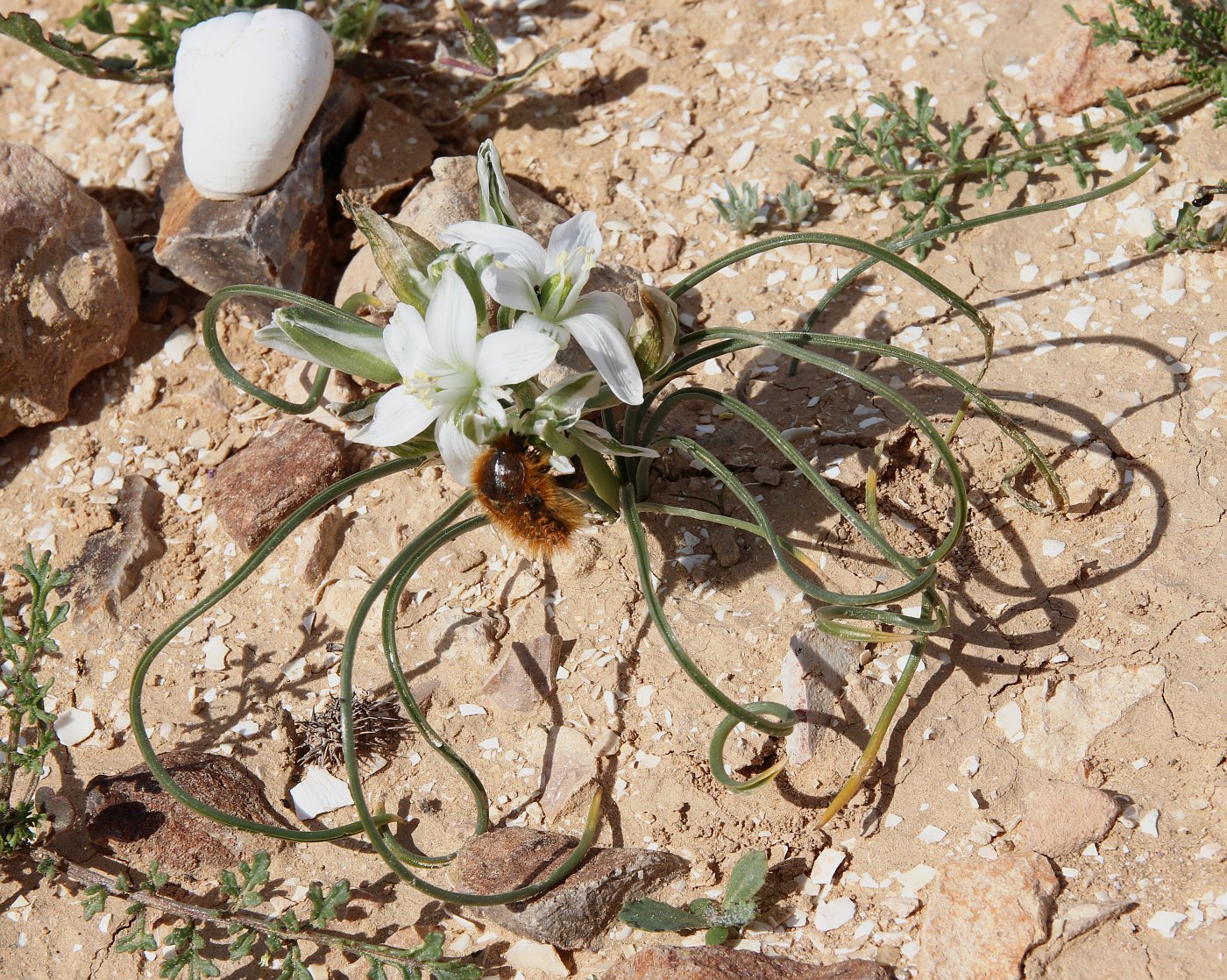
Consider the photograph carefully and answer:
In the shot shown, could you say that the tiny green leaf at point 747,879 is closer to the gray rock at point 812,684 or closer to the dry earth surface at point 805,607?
the dry earth surface at point 805,607

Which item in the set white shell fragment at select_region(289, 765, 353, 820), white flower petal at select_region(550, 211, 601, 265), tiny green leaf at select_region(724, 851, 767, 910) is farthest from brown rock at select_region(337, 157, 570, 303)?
tiny green leaf at select_region(724, 851, 767, 910)

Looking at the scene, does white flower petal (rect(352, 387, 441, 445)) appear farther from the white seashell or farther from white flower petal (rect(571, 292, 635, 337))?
the white seashell

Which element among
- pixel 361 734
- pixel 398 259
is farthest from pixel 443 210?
pixel 361 734

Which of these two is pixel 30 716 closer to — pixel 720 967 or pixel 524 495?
pixel 524 495

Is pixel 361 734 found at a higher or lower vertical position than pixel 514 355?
lower

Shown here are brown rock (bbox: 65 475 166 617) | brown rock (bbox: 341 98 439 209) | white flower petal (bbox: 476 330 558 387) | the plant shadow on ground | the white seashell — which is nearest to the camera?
white flower petal (bbox: 476 330 558 387)

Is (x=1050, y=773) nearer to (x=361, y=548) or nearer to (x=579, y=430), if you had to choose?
(x=579, y=430)

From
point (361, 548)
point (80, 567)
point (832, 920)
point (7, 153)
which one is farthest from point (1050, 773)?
point (7, 153)
